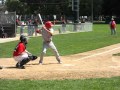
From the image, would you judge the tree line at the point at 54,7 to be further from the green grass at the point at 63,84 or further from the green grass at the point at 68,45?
the green grass at the point at 63,84

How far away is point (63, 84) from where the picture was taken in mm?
10125

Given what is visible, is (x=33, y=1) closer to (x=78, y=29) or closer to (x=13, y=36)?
(x=78, y=29)

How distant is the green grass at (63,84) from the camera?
377 inches

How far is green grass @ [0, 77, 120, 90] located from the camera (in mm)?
9578

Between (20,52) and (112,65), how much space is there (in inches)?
130

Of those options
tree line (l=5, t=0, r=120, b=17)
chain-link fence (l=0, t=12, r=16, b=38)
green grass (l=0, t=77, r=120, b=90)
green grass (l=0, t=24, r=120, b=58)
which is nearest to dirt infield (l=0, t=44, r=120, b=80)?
green grass (l=0, t=77, r=120, b=90)

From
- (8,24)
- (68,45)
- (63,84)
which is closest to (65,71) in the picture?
(63,84)

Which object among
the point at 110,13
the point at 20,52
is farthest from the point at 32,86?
the point at 110,13

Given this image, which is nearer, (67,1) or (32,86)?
(32,86)

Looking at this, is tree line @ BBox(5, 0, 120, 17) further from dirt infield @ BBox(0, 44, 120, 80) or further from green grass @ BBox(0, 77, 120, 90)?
green grass @ BBox(0, 77, 120, 90)

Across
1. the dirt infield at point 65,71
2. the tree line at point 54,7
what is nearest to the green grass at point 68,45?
the dirt infield at point 65,71

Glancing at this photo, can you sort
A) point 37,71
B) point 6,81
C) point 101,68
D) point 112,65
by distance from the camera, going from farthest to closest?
point 112,65 → point 101,68 → point 37,71 → point 6,81

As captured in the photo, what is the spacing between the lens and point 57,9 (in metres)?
105

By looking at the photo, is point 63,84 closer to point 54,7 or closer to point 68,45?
point 68,45
